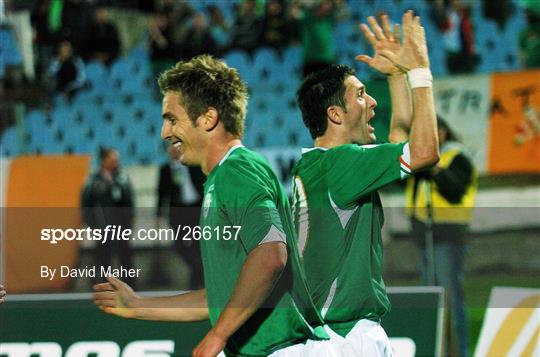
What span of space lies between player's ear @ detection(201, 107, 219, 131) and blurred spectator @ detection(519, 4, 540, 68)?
9474 millimetres

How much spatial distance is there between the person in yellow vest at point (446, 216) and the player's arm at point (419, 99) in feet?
11.5

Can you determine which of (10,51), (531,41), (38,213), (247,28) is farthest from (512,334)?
(10,51)

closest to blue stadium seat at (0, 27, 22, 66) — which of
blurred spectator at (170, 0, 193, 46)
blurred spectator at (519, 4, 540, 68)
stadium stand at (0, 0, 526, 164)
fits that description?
stadium stand at (0, 0, 526, 164)

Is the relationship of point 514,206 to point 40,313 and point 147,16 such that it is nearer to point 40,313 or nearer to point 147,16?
point 147,16

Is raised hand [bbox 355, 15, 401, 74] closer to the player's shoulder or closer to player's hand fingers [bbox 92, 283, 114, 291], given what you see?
the player's shoulder

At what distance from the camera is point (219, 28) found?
46.4 feet

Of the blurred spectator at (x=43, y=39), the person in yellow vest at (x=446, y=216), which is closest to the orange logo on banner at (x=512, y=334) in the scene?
the person in yellow vest at (x=446, y=216)

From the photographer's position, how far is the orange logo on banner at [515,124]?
11750 millimetres

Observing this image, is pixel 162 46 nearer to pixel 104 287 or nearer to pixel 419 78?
pixel 104 287

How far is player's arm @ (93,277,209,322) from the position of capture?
145 inches

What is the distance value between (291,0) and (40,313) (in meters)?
8.58

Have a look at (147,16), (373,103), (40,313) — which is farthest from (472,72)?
(373,103)

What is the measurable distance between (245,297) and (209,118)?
2.27 ft

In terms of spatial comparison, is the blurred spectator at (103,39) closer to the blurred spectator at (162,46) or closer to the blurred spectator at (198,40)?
the blurred spectator at (162,46)
